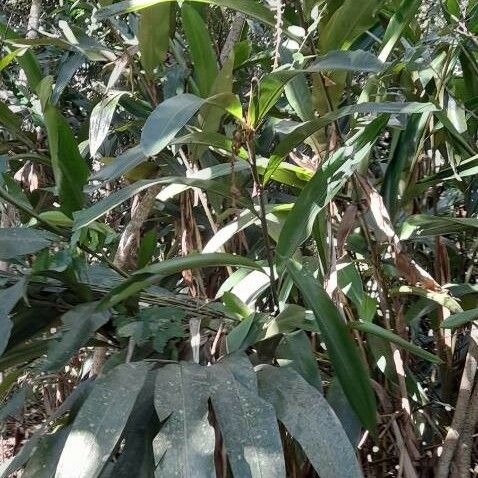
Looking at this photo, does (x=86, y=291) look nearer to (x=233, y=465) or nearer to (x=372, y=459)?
(x=233, y=465)

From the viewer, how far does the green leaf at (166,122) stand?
57 centimetres

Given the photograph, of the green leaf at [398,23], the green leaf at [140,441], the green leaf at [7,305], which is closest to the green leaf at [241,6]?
the green leaf at [398,23]

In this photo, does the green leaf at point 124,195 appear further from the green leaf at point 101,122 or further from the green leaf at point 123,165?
the green leaf at point 101,122

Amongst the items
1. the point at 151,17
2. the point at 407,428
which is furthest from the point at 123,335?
the point at 151,17

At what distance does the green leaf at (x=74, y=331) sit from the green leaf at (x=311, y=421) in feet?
0.58

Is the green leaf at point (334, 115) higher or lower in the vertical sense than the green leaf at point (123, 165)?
higher

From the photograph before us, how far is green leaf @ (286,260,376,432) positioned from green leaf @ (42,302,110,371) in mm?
212

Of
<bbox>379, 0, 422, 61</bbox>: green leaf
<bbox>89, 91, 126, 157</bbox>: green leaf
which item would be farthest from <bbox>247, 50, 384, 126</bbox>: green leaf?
<bbox>89, 91, 126, 157</bbox>: green leaf

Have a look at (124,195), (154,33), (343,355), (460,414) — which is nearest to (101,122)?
(154,33)

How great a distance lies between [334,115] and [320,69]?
62 mm

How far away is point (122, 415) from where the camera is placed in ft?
1.82

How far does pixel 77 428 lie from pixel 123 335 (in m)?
0.17

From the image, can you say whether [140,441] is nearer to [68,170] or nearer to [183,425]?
[183,425]

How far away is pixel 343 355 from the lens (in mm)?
669
